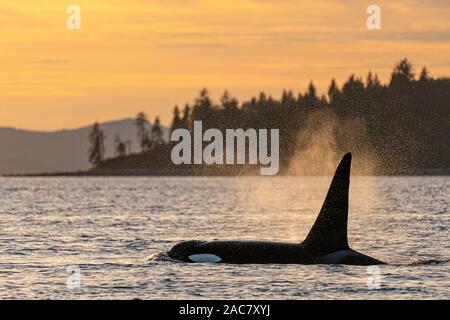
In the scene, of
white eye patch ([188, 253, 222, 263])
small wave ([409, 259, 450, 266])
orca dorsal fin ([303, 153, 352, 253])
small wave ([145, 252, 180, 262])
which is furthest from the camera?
small wave ([409, 259, 450, 266])

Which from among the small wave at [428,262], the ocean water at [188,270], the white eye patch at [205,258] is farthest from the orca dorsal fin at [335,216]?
the small wave at [428,262]

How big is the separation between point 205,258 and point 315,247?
9.88 feet

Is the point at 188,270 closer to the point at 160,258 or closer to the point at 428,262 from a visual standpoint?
the point at 160,258

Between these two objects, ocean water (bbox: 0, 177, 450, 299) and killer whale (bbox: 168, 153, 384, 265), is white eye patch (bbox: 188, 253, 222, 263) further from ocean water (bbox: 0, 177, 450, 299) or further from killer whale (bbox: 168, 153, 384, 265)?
ocean water (bbox: 0, 177, 450, 299)

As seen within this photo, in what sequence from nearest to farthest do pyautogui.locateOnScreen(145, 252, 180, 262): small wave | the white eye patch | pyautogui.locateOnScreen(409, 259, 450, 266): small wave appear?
the white eye patch
pyautogui.locateOnScreen(145, 252, 180, 262): small wave
pyautogui.locateOnScreen(409, 259, 450, 266): small wave

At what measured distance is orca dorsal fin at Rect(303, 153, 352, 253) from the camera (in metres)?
28.8

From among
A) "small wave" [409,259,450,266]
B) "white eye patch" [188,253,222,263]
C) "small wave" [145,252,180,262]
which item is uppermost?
"white eye patch" [188,253,222,263]

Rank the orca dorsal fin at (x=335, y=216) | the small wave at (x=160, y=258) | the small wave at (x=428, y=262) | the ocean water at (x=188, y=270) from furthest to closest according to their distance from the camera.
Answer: the small wave at (x=428, y=262)
the small wave at (x=160, y=258)
the orca dorsal fin at (x=335, y=216)
the ocean water at (x=188, y=270)

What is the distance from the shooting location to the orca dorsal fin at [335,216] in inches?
1132

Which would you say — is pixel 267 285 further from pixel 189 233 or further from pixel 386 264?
pixel 189 233

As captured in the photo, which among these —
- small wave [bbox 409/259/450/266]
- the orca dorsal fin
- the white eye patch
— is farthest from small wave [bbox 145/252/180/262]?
small wave [bbox 409/259/450/266]

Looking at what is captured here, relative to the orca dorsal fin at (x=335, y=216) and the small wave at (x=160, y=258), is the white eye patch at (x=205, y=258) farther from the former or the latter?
the orca dorsal fin at (x=335, y=216)

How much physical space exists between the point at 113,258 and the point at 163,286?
7.37m

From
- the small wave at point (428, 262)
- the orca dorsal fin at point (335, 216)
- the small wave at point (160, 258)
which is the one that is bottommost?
the small wave at point (428, 262)
